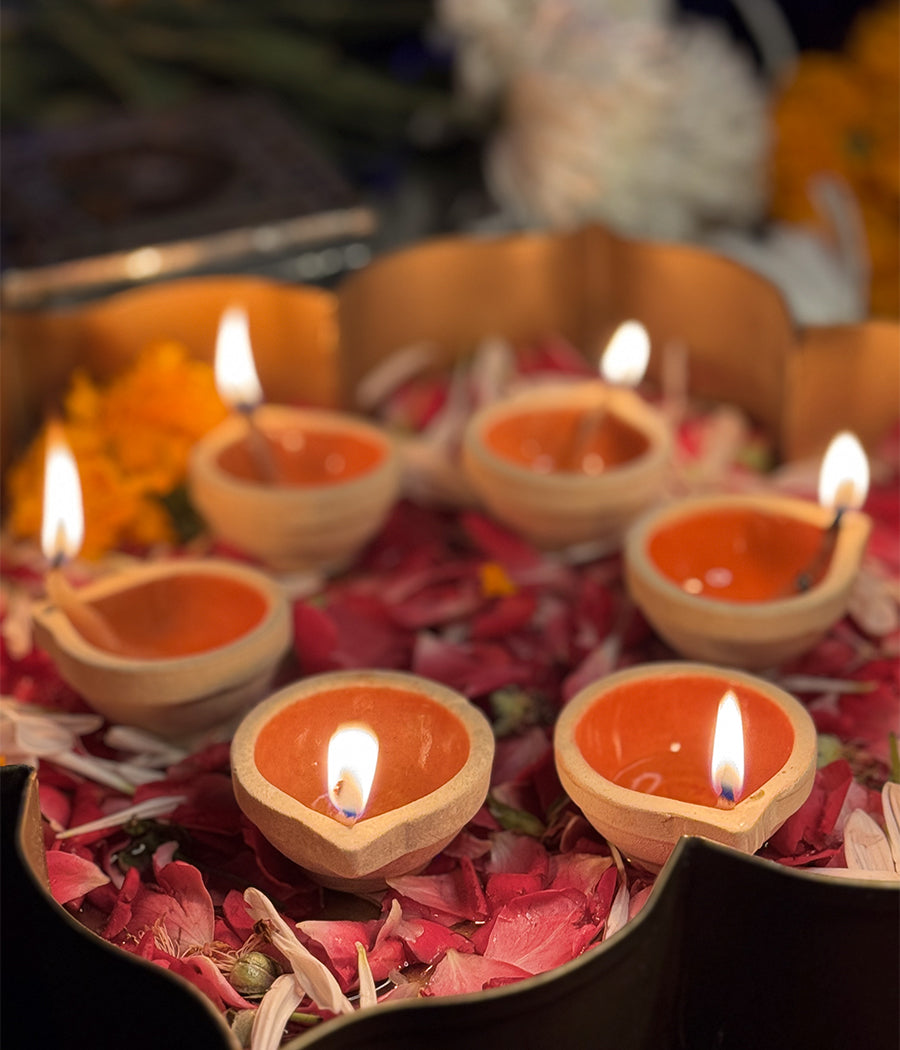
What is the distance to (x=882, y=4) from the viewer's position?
1.29m

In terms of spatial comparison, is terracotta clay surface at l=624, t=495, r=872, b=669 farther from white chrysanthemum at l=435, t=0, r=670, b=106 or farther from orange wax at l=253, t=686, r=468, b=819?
white chrysanthemum at l=435, t=0, r=670, b=106

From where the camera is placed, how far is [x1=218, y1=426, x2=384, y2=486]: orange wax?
0.91m

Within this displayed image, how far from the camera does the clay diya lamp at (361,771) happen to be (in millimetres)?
575

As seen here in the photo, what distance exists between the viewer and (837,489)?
2.58 feet

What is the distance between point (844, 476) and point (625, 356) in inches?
6.8

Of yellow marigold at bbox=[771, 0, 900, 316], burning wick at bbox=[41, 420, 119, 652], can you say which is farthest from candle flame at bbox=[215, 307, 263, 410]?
yellow marigold at bbox=[771, 0, 900, 316]

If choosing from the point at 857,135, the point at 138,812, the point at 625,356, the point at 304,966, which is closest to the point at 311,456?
the point at 625,356

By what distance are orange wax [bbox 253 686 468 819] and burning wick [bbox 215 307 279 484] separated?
25 cm

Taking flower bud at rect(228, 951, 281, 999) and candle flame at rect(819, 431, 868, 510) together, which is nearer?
flower bud at rect(228, 951, 281, 999)

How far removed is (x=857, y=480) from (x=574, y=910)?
319mm

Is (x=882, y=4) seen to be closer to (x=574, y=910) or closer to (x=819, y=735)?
(x=819, y=735)

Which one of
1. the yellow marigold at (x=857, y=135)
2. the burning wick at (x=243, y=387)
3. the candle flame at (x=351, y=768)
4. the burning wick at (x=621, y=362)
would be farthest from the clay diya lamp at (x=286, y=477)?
the yellow marigold at (x=857, y=135)

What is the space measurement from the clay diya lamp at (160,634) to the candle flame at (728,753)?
237mm

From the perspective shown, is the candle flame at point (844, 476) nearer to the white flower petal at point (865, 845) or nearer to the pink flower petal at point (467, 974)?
the white flower petal at point (865, 845)
